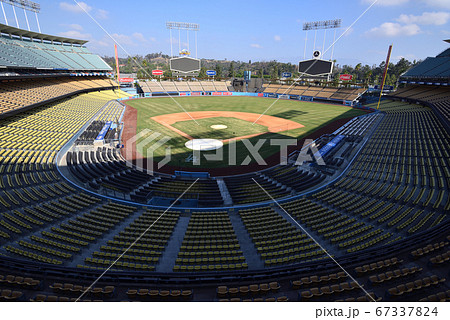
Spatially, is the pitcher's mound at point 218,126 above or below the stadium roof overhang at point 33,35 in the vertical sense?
below

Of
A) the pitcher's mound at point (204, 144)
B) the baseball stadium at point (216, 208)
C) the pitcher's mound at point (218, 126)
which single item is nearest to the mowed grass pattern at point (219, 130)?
the baseball stadium at point (216, 208)

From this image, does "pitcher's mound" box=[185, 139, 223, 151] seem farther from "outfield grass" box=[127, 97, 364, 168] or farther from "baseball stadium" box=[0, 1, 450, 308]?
"outfield grass" box=[127, 97, 364, 168]

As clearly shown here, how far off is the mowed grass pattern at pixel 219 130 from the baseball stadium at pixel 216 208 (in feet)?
1.93

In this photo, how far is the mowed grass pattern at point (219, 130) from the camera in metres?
44.3

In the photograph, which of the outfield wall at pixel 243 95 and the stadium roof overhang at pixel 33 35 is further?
the outfield wall at pixel 243 95

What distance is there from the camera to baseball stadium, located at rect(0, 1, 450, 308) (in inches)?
427

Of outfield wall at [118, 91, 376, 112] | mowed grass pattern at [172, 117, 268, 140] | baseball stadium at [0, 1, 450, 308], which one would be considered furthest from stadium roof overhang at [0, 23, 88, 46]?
mowed grass pattern at [172, 117, 268, 140]

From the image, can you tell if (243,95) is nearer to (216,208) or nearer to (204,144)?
(204,144)

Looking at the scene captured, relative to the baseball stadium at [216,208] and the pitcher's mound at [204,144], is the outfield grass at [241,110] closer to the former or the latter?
the baseball stadium at [216,208]

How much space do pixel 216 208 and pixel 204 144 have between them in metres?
19.9

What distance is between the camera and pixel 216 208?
68.8 ft

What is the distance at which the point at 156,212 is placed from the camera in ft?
66.0

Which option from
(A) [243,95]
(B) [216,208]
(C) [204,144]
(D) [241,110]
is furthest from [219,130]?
(A) [243,95]

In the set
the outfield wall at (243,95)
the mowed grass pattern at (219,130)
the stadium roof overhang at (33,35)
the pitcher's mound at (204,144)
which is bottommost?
the pitcher's mound at (204,144)
